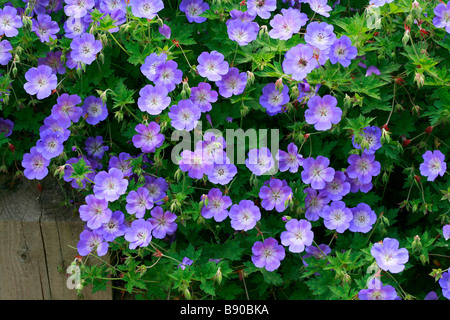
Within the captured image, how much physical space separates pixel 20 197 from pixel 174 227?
0.86 meters

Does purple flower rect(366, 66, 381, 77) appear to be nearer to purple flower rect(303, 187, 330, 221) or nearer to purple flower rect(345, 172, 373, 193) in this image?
purple flower rect(345, 172, 373, 193)

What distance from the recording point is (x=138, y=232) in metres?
2.36

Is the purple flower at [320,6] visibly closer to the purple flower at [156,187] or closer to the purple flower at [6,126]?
the purple flower at [156,187]

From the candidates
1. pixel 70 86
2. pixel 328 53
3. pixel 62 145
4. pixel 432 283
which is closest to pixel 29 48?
pixel 70 86

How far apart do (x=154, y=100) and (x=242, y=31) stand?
0.47 m

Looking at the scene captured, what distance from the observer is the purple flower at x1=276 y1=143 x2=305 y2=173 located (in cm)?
242

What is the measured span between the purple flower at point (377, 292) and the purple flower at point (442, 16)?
1092mm

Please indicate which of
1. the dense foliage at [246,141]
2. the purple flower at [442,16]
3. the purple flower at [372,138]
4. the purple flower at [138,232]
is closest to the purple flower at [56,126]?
the dense foliage at [246,141]

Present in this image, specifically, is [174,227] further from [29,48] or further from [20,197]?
[29,48]

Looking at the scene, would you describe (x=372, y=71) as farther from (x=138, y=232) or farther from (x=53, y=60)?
(x=53, y=60)

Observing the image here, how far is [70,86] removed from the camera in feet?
8.66

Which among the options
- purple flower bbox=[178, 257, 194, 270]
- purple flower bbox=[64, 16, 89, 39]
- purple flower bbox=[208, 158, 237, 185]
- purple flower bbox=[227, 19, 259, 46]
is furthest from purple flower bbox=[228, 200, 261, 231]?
purple flower bbox=[64, 16, 89, 39]

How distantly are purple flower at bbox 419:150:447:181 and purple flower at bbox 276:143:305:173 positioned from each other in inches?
19.3

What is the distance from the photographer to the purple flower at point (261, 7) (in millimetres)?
2543
